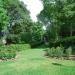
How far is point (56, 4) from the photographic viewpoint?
143ft

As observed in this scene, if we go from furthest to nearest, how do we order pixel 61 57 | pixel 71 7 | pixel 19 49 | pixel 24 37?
pixel 24 37, pixel 19 49, pixel 71 7, pixel 61 57

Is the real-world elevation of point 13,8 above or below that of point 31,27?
above

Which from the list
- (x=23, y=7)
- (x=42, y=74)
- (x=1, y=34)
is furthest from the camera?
(x=23, y=7)

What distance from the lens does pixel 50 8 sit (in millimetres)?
45938

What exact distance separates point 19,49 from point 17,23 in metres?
24.7

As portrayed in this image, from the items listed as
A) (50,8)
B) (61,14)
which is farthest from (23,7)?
(61,14)

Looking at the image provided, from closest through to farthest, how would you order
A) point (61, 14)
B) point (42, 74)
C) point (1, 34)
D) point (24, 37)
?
point (42, 74)
point (61, 14)
point (24, 37)
point (1, 34)

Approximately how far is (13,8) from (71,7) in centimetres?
3007

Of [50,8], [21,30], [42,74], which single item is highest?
[50,8]

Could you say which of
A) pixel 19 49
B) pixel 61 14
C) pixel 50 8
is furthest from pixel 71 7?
pixel 50 8

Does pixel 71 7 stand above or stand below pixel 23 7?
below

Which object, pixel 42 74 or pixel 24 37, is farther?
pixel 24 37

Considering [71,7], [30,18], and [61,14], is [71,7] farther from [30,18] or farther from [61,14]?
[30,18]

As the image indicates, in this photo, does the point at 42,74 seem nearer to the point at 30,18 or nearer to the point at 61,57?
the point at 61,57
